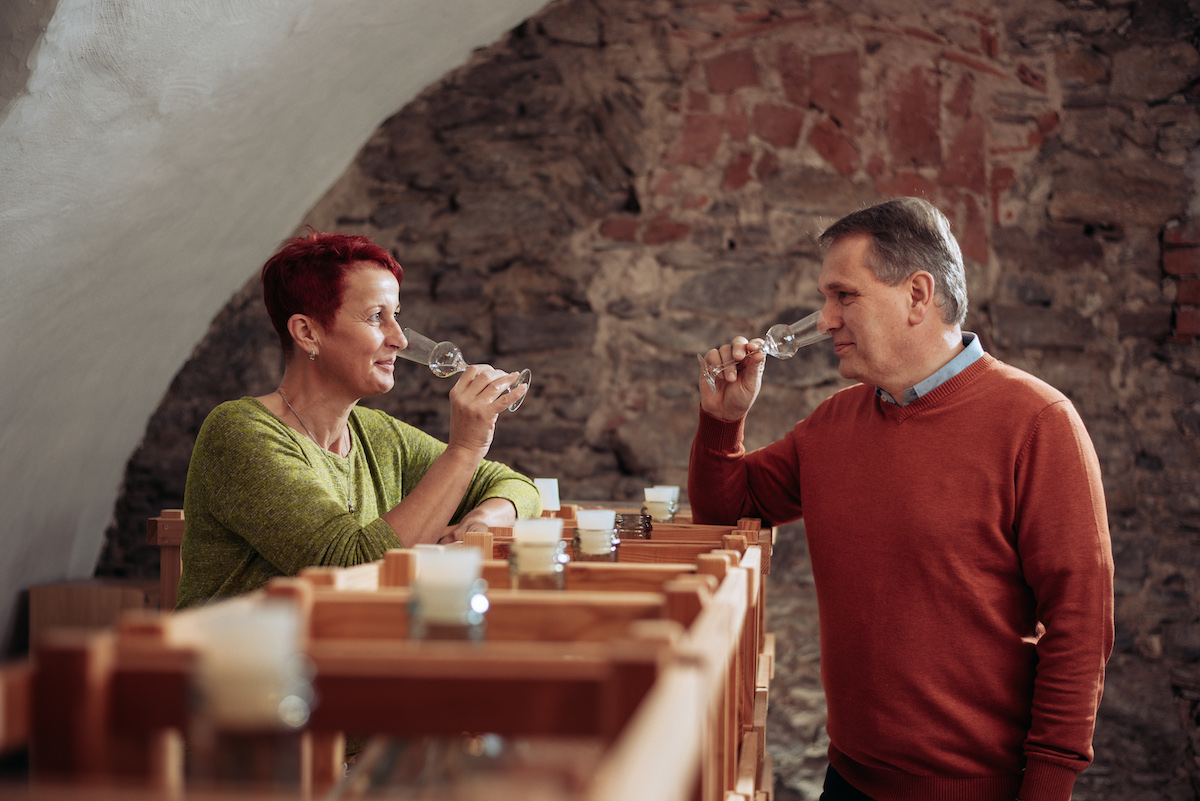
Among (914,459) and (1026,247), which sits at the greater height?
(1026,247)

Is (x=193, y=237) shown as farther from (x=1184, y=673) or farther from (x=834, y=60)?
(x=1184, y=673)

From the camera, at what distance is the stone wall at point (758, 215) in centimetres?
314

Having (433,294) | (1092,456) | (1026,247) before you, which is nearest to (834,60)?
(1026,247)

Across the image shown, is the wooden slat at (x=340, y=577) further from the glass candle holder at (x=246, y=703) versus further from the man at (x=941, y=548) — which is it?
the man at (x=941, y=548)

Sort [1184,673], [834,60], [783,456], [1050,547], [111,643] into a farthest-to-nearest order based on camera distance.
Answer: [834,60] → [1184,673] → [783,456] → [1050,547] → [111,643]

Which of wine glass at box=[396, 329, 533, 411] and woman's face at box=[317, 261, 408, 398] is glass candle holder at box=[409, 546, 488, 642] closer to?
woman's face at box=[317, 261, 408, 398]

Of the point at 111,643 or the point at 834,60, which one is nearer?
the point at 111,643

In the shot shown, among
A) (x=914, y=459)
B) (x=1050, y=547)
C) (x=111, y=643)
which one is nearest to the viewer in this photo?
(x=111, y=643)

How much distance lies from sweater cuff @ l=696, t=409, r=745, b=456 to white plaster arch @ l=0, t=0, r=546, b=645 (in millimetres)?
1379

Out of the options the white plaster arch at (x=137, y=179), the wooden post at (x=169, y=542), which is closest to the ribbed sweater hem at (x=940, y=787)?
the wooden post at (x=169, y=542)

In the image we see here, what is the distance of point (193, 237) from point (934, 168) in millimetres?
2366

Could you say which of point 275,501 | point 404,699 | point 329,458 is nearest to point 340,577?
point 404,699

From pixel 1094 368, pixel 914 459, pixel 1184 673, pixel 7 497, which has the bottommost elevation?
pixel 1184 673

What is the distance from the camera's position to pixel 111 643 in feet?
1.96
